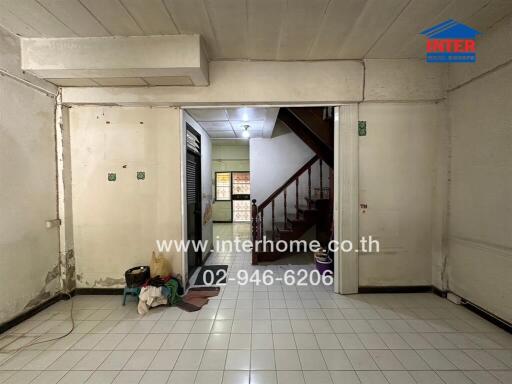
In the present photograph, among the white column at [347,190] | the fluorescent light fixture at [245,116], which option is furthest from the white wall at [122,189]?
the white column at [347,190]

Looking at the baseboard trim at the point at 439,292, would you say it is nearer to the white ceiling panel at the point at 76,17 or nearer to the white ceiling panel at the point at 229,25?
the white ceiling panel at the point at 229,25

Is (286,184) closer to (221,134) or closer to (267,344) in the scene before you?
(221,134)

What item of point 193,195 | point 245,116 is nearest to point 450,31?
point 245,116

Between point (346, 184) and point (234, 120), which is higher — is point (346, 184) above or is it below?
below

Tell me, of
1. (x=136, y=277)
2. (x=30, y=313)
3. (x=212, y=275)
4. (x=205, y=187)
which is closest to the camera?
(x=30, y=313)

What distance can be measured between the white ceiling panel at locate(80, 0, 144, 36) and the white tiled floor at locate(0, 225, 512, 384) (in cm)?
299

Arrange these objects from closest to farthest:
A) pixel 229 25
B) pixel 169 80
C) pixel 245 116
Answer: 1. pixel 229 25
2. pixel 169 80
3. pixel 245 116

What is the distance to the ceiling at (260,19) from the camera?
1.96 metres

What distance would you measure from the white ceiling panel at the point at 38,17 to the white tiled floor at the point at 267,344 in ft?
9.74

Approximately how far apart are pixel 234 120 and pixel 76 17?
249 centimetres

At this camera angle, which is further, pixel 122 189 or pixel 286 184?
pixel 286 184

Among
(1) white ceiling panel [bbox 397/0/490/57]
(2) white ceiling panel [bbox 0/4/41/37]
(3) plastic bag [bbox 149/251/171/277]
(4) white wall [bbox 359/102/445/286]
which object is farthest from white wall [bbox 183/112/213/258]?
(1) white ceiling panel [bbox 397/0/490/57]

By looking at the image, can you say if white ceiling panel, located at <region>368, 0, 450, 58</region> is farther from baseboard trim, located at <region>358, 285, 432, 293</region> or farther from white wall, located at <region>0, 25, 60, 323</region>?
white wall, located at <region>0, 25, 60, 323</region>

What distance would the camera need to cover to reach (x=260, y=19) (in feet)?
6.98
